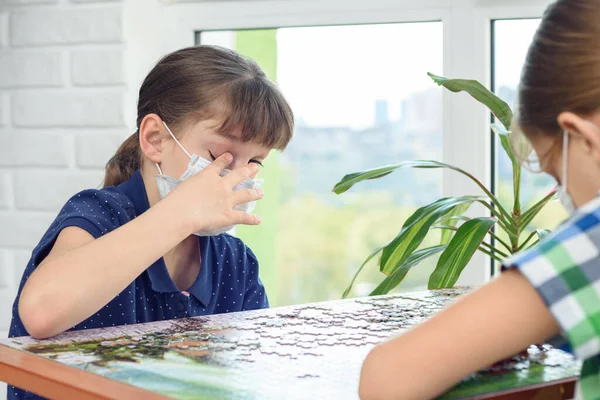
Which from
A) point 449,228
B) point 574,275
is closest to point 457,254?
point 449,228

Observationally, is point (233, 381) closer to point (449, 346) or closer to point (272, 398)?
point (272, 398)

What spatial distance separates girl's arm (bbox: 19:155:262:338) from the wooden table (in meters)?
0.06

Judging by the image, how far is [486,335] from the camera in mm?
741

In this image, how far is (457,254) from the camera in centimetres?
162

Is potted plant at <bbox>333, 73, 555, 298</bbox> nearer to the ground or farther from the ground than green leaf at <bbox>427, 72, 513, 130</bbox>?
nearer to the ground

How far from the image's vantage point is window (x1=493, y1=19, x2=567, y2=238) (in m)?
2.12

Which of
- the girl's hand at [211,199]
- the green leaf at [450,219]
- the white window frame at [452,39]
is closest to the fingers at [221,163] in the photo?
the girl's hand at [211,199]

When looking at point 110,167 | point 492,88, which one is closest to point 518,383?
point 110,167

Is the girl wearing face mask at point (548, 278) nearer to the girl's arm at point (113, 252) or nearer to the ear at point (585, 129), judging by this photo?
the ear at point (585, 129)

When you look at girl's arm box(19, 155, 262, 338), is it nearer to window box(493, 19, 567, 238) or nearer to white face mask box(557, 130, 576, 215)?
white face mask box(557, 130, 576, 215)

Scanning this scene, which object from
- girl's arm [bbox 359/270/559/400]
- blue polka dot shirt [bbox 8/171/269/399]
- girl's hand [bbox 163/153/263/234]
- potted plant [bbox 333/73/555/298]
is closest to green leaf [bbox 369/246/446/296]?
potted plant [bbox 333/73/555/298]

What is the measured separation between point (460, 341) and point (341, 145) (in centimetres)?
164

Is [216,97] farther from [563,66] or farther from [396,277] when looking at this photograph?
[563,66]

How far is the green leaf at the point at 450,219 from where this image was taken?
184 centimetres
